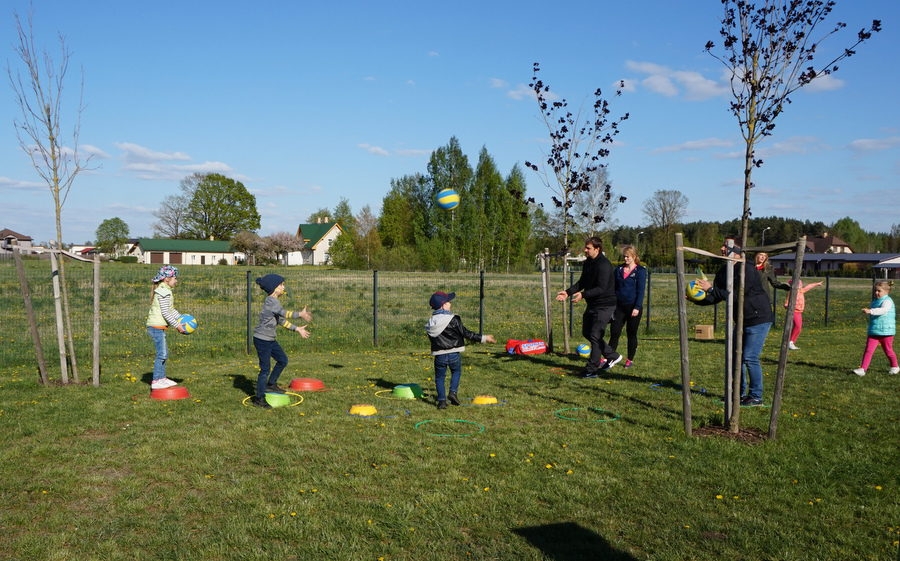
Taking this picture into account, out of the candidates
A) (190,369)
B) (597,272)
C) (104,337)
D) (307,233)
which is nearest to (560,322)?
(597,272)

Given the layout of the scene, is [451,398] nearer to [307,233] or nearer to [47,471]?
[47,471]

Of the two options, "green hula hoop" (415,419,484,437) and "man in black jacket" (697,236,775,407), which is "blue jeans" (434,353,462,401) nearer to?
"green hula hoop" (415,419,484,437)

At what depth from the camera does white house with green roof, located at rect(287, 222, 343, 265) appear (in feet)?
336

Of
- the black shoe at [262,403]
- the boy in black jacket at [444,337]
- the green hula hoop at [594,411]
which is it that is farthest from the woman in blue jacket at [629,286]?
the black shoe at [262,403]

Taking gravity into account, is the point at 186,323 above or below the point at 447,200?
below

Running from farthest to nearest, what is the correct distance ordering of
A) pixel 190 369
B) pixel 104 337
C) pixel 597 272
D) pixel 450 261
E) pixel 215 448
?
pixel 450 261
pixel 104 337
pixel 190 369
pixel 597 272
pixel 215 448

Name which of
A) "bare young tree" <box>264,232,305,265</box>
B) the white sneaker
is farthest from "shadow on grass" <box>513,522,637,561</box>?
"bare young tree" <box>264,232,305,265</box>

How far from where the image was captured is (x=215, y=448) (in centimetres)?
704

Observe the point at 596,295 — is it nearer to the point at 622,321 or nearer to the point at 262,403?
the point at 622,321

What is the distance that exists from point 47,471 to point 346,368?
655 cm

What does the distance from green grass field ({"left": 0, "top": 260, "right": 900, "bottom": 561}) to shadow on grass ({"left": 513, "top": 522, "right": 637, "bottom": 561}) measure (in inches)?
0.6

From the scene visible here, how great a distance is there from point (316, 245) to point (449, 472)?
10019cm

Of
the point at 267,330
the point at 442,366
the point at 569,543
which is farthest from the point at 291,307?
the point at 569,543

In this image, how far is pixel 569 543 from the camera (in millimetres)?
4695
